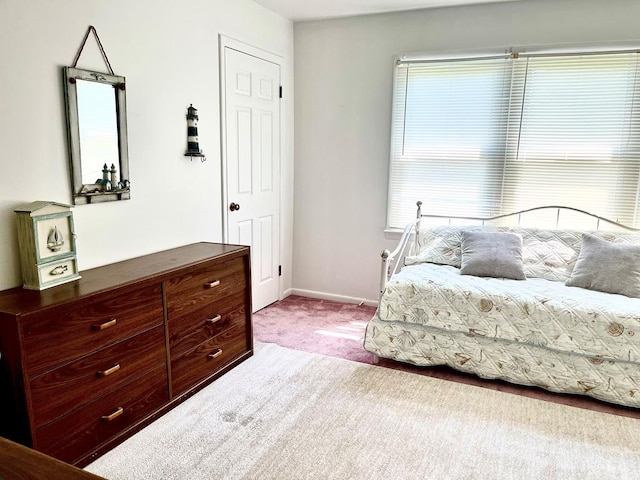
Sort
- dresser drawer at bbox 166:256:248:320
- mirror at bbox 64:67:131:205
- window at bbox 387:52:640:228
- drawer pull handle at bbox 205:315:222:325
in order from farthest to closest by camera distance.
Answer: window at bbox 387:52:640:228, drawer pull handle at bbox 205:315:222:325, dresser drawer at bbox 166:256:248:320, mirror at bbox 64:67:131:205

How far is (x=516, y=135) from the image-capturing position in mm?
3480

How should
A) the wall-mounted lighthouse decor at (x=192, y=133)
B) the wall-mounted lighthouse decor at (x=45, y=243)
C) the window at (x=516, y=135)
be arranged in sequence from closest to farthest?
the wall-mounted lighthouse decor at (x=45, y=243) → the wall-mounted lighthouse decor at (x=192, y=133) → the window at (x=516, y=135)

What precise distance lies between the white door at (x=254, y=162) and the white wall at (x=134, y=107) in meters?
0.13

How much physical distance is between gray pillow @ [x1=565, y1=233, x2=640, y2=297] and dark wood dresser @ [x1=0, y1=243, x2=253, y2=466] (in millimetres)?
2093

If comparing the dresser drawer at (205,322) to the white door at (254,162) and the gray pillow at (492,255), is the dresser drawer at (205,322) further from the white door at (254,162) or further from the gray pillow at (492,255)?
the gray pillow at (492,255)

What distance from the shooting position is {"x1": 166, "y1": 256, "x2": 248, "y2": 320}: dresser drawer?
2363mm

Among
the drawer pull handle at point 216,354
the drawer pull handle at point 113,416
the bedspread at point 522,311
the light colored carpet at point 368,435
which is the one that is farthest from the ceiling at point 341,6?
the drawer pull handle at point 113,416

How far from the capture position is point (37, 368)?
172 centimetres

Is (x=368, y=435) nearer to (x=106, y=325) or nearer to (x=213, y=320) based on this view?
(x=213, y=320)

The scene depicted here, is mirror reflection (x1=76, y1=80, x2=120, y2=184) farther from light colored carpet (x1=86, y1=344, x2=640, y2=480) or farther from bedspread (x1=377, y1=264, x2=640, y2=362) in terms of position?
bedspread (x1=377, y1=264, x2=640, y2=362)

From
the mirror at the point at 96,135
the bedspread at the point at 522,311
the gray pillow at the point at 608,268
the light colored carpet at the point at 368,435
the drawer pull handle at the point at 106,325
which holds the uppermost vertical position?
the mirror at the point at 96,135

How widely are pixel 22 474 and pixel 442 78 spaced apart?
357 cm

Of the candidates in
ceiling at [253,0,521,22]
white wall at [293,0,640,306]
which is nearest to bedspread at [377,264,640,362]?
white wall at [293,0,640,306]

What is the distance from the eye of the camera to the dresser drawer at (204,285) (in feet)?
7.75
